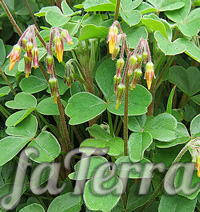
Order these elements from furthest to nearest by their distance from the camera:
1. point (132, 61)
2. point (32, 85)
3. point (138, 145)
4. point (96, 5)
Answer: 1. point (32, 85)
2. point (96, 5)
3. point (138, 145)
4. point (132, 61)

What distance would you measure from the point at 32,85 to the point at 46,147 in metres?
0.26

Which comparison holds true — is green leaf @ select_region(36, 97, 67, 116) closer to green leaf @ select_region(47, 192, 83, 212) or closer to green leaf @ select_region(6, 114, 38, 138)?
green leaf @ select_region(6, 114, 38, 138)

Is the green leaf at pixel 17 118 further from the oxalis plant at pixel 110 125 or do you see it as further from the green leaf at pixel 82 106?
the green leaf at pixel 82 106

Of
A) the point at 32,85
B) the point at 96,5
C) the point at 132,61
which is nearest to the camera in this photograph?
the point at 132,61

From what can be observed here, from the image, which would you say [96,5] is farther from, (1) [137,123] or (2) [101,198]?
(2) [101,198]

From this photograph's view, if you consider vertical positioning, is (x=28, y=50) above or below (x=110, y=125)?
above

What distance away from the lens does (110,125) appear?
87cm

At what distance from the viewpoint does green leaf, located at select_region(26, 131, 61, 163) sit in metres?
0.79

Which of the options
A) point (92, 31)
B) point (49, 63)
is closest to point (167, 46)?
point (92, 31)

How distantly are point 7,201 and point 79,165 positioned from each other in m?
0.27

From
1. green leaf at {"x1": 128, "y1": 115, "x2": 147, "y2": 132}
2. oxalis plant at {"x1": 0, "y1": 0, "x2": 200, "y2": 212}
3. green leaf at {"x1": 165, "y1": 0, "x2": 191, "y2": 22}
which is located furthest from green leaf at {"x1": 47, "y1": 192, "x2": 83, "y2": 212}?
green leaf at {"x1": 165, "y1": 0, "x2": 191, "y2": 22}

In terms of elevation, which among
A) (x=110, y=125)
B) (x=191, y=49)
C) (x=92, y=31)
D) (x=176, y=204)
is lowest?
(x=176, y=204)

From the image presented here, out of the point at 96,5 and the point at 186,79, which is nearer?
the point at 96,5

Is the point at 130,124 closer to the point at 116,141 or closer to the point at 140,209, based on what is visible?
the point at 116,141
